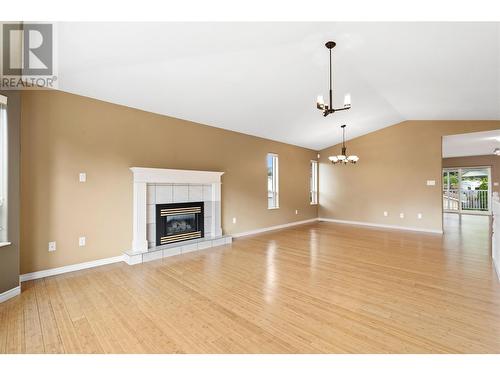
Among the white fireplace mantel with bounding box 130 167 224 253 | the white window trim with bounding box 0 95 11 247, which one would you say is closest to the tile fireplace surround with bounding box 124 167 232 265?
Result: the white fireplace mantel with bounding box 130 167 224 253

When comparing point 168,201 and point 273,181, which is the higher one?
point 273,181

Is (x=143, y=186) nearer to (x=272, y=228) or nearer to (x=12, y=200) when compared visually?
(x=12, y=200)

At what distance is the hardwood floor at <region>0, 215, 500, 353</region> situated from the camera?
186 cm

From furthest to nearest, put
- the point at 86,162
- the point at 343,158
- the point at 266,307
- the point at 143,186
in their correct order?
1. the point at 343,158
2. the point at 143,186
3. the point at 86,162
4. the point at 266,307

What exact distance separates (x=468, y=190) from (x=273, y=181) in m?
8.81

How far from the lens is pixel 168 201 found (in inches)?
175

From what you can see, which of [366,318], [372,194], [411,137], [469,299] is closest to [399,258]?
[469,299]

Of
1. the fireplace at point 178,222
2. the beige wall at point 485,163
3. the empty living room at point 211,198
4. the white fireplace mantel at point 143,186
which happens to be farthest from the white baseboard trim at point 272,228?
the beige wall at point 485,163

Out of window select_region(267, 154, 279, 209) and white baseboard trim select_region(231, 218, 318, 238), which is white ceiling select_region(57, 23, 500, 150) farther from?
white baseboard trim select_region(231, 218, 318, 238)

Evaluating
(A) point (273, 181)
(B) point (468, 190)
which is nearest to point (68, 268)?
(A) point (273, 181)

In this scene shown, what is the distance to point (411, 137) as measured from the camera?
6660 mm

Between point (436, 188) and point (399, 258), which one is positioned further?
point (436, 188)
